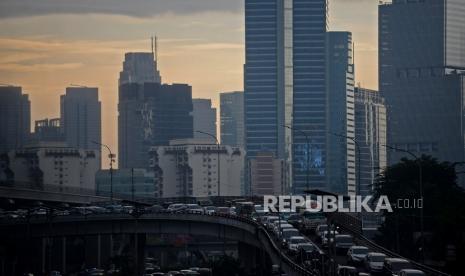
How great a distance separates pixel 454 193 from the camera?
166m

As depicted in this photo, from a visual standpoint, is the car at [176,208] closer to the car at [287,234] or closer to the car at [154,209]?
the car at [154,209]

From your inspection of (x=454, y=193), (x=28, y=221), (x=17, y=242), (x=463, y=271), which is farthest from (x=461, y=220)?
(x=17, y=242)

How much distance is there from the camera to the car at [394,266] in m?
95.3

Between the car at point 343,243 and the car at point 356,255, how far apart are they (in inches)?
284

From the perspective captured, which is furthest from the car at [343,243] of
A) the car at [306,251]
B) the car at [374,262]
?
the car at [374,262]

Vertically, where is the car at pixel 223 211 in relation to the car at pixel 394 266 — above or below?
above

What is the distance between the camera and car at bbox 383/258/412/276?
313 ft

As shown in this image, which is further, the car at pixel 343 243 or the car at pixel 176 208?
the car at pixel 176 208

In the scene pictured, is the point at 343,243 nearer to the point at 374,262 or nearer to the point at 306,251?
the point at 306,251

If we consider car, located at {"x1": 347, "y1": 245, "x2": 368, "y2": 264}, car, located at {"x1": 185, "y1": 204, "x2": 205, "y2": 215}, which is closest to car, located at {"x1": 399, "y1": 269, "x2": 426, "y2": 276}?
car, located at {"x1": 347, "y1": 245, "x2": 368, "y2": 264}

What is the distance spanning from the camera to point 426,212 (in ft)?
513

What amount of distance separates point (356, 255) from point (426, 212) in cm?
5137

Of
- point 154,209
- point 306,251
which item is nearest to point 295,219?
point 154,209

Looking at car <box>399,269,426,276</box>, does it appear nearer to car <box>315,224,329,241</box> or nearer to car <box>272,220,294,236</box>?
car <box>315,224,329,241</box>
